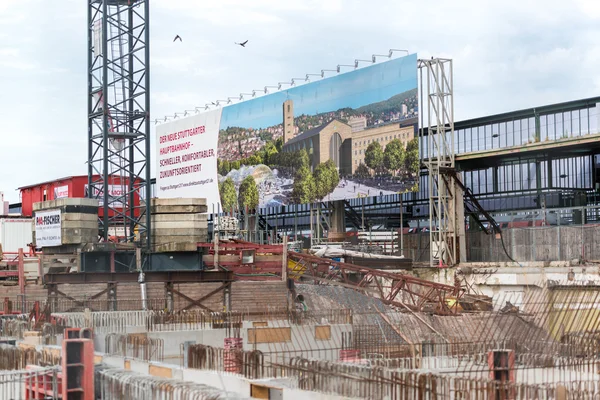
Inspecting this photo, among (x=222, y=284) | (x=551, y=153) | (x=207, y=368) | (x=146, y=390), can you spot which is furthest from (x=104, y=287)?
(x=551, y=153)

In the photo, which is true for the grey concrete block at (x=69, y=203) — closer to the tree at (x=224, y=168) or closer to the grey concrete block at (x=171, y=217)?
the grey concrete block at (x=171, y=217)

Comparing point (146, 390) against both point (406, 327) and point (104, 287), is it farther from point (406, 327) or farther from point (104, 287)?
point (104, 287)

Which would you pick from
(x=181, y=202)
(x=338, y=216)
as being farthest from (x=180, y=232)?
(x=338, y=216)

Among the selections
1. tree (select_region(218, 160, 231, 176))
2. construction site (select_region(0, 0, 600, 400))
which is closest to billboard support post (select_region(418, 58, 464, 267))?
construction site (select_region(0, 0, 600, 400))

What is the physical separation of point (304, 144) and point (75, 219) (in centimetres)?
2428

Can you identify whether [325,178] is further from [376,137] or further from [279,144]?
[279,144]

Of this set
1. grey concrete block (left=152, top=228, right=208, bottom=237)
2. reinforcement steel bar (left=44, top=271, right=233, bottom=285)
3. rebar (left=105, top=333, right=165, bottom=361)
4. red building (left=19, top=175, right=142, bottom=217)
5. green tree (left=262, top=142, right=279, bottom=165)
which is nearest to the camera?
rebar (left=105, top=333, right=165, bottom=361)

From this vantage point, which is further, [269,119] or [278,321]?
[269,119]

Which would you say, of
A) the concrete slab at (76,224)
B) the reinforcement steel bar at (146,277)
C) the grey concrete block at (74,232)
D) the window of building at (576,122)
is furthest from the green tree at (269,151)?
the reinforcement steel bar at (146,277)

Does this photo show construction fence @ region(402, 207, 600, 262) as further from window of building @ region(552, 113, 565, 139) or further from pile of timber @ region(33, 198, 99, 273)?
pile of timber @ region(33, 198, 99, 273)

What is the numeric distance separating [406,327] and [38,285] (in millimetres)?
21343

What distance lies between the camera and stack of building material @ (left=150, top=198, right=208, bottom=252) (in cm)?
4831

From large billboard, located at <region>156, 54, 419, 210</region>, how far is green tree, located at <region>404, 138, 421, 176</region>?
62 millimetres

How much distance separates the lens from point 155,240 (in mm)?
49406
